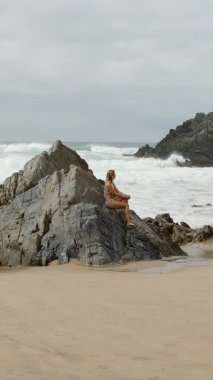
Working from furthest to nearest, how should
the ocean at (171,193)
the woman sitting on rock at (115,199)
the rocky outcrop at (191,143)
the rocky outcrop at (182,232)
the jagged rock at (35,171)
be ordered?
the rocky outcrop at (191,143)
the ocean at (171,193)
the rocky outcrop at (182,232)
the jagged rock at (35,171)
the woman sitting on rock at (115,199)

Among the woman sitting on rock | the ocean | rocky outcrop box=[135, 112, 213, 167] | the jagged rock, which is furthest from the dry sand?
rocky outcrop box=[135, 112, 213, 167]

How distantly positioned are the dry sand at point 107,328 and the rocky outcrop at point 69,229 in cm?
200

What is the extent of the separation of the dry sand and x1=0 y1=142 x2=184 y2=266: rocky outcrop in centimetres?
200

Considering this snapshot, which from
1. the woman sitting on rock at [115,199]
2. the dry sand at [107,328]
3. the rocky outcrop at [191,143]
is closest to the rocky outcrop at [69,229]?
the woman sitting on rock at [115,199]

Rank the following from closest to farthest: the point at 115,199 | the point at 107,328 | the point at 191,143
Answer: the point at 107,328 < the point at 115,199 < the point at 191,143

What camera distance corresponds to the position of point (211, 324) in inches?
192

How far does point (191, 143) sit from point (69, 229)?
4234cm

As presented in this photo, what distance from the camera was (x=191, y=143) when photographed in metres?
50.6

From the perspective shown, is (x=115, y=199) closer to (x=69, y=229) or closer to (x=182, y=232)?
(x=69, y=229)

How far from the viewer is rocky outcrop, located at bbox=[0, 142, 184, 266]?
380 inches

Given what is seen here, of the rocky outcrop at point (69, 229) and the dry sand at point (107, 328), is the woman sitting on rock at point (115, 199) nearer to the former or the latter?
the rocky outcrop at point (69, 229)

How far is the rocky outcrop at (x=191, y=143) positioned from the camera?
48781 mm

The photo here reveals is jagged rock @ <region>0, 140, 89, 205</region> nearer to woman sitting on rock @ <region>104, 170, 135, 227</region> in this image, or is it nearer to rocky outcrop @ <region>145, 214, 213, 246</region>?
woman sitting on rock @ <region>104, 170, 135, 227</region>

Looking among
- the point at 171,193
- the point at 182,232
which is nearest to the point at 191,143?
the point at 171,193
